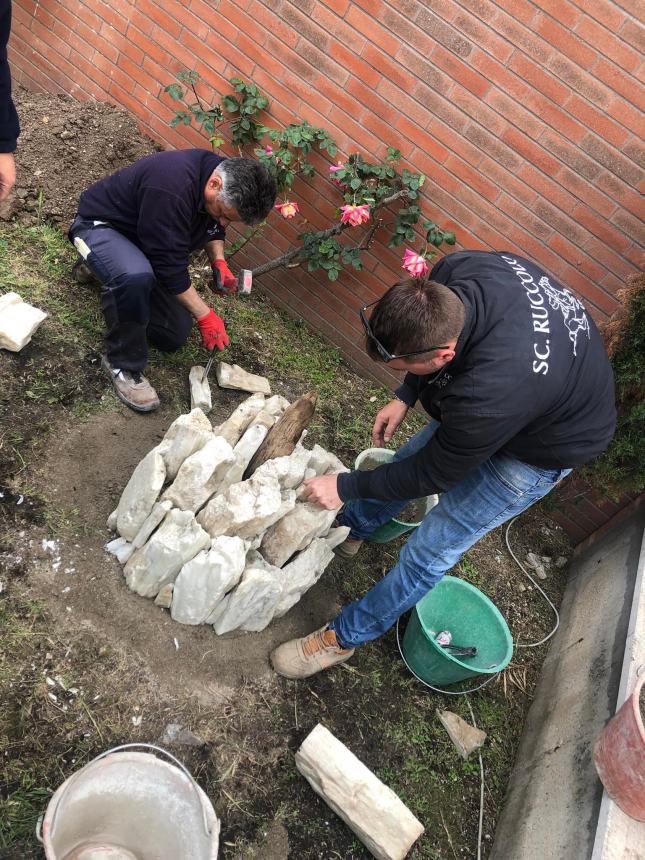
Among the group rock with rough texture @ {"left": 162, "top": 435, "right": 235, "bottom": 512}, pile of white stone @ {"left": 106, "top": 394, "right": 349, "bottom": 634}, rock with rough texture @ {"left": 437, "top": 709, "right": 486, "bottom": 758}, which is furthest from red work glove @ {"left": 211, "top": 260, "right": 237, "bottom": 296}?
rock with rough texture @ {"left": 437, "top": 709, "right": 486, "bottom": 758}

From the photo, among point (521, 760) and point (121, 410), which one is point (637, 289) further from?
point (121, 410)

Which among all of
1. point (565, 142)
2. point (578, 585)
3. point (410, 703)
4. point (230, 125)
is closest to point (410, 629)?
point (410, 703)

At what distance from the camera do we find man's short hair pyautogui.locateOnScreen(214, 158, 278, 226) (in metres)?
2.67

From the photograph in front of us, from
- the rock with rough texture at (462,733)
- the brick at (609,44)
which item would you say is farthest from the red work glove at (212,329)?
the brick at (609,44)

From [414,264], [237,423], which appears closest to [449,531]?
[237,423]

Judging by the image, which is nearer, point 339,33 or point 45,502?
point 45,502

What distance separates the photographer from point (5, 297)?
2986mm

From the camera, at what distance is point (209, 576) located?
2.25 m

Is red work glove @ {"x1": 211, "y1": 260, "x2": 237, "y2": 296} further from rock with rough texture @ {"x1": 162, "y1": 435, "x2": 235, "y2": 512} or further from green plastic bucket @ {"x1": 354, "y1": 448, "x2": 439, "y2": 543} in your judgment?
rock with rough texture @ {"x1": 162, "y1": 435, "x2": 235, "y2": 512}

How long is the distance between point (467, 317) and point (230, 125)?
2.87 m

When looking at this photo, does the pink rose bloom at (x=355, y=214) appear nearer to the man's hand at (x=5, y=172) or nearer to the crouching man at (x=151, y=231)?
the crouching man at (x=151, y=231)

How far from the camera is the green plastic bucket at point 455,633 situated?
2666 millimetres

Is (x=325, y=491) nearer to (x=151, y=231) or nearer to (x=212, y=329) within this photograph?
(x=212, y=329)

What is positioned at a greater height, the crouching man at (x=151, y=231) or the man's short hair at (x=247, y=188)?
the man's short hair at (x=247, y=188)
